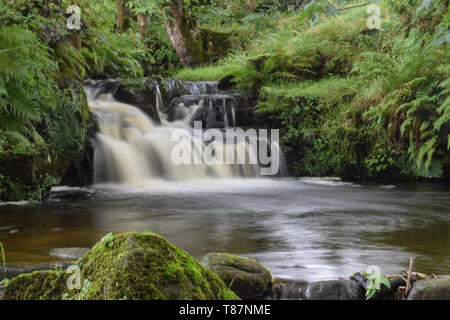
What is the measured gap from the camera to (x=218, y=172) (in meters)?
10.1

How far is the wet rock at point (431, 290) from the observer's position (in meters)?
2.65

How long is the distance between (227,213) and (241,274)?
329cm

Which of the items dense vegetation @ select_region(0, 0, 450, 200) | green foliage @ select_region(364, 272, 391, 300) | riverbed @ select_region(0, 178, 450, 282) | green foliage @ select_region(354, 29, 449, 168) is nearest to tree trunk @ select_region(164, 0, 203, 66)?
dense vegetation @ select_region(0, 0, 450, 200)

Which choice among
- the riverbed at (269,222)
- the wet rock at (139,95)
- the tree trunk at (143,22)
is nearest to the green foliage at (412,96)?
the riverbed at (269,222)

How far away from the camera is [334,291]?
2.91 metres

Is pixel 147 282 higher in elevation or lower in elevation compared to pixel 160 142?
lower

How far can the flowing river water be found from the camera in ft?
13.3

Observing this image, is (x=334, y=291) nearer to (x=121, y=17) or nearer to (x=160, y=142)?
(x=160, y=142)

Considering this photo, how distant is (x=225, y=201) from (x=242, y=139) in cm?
353

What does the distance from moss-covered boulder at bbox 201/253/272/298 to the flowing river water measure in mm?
369

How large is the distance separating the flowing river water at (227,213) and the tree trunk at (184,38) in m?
6.00

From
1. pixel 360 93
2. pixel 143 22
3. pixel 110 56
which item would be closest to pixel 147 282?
pixel 360 93
